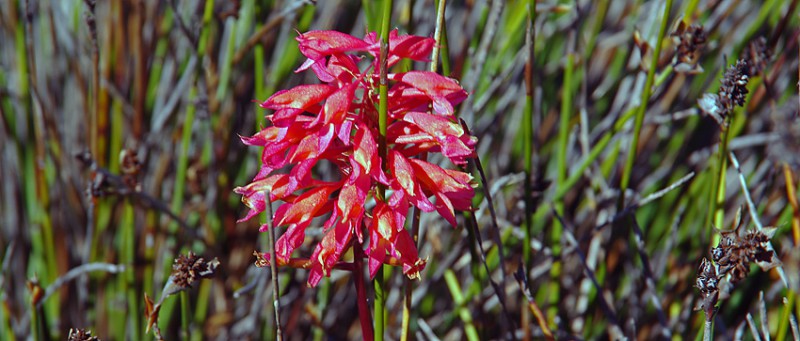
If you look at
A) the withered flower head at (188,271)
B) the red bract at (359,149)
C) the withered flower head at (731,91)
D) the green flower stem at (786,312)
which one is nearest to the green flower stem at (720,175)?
the withered flower head at (731,91)

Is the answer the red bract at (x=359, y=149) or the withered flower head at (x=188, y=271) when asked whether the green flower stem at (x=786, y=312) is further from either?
the withered flower head at (x=188, y=271)

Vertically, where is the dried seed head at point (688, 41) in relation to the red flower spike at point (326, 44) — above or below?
below

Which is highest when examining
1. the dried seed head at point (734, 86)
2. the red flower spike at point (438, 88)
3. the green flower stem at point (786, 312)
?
the red flower spike at point (438, 88)

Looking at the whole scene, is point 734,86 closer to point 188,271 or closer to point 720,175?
point 720,175

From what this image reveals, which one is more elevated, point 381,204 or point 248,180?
point 248,180

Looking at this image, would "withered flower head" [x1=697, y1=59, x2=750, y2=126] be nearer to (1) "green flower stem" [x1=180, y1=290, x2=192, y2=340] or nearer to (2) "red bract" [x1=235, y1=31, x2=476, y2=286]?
(2) "red bract" [x1=235, y1=31, x2=476, y2=286]

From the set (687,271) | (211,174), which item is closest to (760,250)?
(687,271)

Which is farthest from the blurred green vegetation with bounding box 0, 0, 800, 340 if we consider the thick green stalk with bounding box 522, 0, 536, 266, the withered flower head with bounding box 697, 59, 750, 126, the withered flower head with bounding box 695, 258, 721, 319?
the withered flower head with bounding box 695, 258, 721, 319

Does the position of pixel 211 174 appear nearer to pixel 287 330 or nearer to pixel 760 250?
pixel 287 330
